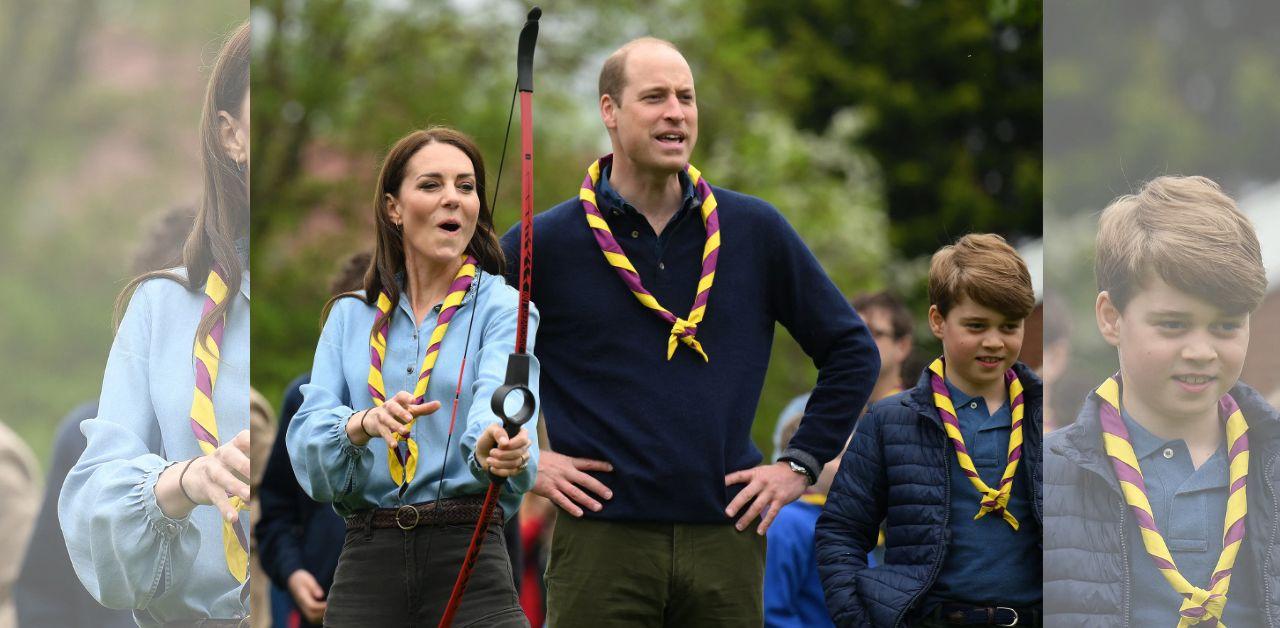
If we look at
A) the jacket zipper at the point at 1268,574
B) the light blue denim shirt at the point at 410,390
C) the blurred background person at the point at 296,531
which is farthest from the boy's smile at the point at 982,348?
the blurred background person at the point at 296,531

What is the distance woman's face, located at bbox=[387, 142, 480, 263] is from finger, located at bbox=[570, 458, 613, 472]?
29.6 inches

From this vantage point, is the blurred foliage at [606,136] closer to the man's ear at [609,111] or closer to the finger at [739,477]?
the man's ear at [609,111]

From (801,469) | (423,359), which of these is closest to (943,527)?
(801,469)

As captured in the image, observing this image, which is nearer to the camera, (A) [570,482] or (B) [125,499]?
(B) [125,499]

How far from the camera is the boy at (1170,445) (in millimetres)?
4438

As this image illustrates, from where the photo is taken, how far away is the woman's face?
4676 millimetres

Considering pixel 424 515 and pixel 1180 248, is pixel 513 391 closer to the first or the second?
pixel 424 515

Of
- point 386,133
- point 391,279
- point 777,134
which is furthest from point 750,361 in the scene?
point 777,134

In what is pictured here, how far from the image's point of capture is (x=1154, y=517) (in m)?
4.46

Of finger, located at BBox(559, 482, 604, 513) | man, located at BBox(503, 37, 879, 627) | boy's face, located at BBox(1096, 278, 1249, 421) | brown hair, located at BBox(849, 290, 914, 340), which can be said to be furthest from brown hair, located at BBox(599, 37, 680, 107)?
brown hair, located at BBox(849, 290, 914, 340)

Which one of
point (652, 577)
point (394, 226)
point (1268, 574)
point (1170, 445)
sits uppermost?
point (394, 226)

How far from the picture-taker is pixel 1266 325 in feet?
14.7

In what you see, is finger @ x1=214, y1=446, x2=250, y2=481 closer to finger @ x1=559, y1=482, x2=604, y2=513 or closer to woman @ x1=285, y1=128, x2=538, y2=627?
woman @ x1=285, y1=128, x2=538, y2=627

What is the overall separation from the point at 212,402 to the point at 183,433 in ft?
0.33
